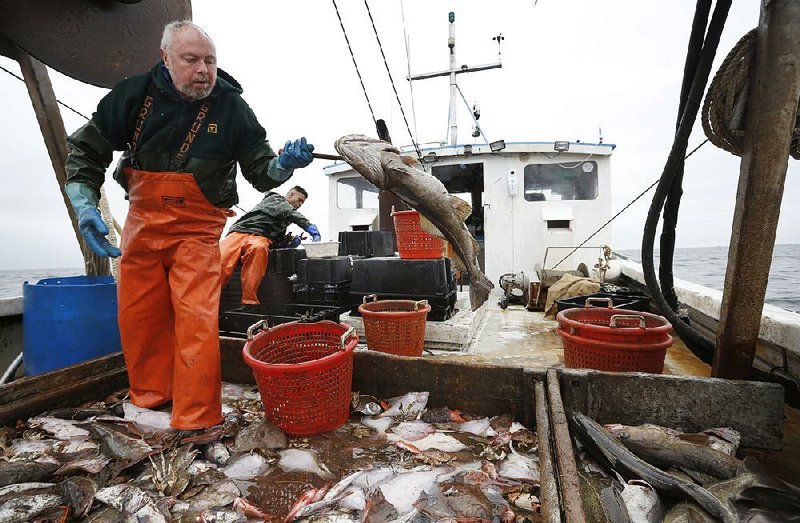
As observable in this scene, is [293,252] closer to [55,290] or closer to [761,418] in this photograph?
[55,290]

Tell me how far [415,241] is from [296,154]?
76.2 inches

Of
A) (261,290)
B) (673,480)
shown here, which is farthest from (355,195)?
(673,480)

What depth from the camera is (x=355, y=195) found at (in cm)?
906

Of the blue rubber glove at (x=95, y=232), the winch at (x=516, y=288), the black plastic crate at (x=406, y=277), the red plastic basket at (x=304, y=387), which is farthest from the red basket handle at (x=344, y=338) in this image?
the winch at (x=516, y=288)

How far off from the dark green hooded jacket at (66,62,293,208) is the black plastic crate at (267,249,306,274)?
1.86 metres

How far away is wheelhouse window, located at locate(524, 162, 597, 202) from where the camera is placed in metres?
7.51

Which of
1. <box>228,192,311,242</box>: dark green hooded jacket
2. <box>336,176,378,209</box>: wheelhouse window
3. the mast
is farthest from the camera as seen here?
the mast

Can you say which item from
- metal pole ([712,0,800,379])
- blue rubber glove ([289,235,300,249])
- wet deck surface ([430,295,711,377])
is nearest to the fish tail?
wet deck surface ([430,295,711,377])

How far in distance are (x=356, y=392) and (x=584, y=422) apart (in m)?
1.45

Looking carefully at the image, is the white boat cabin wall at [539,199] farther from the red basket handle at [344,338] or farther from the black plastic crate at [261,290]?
A: the red basket handle at [344,338]

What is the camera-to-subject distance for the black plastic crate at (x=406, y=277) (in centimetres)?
409

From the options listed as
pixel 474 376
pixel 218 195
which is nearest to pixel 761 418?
pixel 474 376

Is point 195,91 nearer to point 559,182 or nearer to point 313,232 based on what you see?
point 313,232

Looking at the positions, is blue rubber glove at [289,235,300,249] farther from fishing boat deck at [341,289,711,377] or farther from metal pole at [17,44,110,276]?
metal pole at [17,44,110,276]
